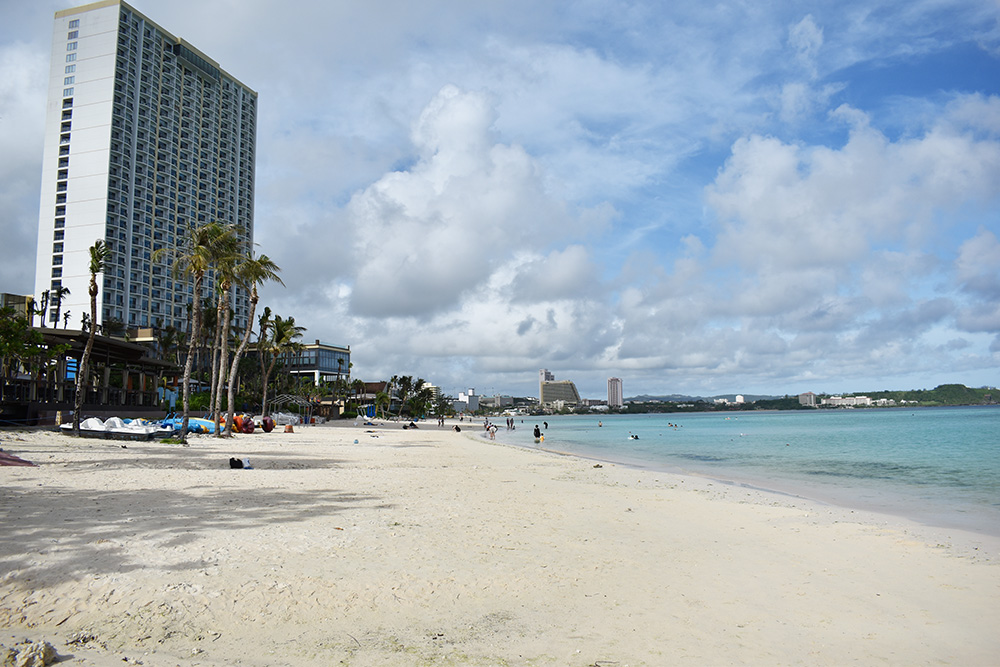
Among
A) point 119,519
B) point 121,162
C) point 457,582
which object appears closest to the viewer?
point 457,582

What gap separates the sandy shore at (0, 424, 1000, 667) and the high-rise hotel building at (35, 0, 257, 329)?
89.9 meters

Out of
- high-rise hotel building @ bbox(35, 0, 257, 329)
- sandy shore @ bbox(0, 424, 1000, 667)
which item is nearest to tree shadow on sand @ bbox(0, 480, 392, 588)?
sandy shore @ bbox(0, 424, 1000, 667)

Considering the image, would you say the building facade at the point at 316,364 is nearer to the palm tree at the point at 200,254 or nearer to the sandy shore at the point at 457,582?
the palm tree at the point at 200,254

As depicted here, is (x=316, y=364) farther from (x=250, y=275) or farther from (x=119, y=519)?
(x=119, y=519)

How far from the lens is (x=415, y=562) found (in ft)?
23.7

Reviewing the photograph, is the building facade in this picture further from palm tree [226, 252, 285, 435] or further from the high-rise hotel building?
palm tree [226, 252, 285, 435]

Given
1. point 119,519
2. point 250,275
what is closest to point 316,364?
point 250,275

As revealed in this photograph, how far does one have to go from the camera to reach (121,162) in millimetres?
99188

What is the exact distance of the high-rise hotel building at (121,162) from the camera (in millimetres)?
95625

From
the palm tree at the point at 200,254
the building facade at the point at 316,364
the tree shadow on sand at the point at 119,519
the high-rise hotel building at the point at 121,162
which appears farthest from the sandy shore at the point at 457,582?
the building facade at the point at 316,364

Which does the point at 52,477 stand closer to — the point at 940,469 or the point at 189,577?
the point at 189,577

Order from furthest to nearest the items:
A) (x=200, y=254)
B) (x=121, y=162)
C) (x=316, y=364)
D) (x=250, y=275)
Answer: (x=316, y=364)
(x=121, y=162)
(x=250, y=275)
(x=200, y=254)

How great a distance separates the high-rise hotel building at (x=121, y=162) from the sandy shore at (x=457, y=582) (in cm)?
8993

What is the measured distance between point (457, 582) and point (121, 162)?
11600cm
